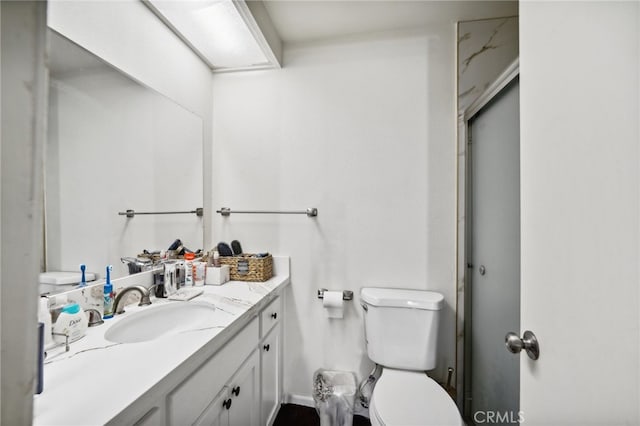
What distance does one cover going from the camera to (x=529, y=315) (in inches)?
26.5

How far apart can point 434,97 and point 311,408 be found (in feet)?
6.66

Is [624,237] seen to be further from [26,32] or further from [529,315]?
[26,32]

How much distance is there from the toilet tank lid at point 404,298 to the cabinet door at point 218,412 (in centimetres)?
82

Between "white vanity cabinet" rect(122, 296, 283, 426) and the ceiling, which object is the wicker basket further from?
the ceiling

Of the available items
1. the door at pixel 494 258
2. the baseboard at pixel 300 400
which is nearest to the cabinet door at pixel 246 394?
the baseboard at pixel 300 400

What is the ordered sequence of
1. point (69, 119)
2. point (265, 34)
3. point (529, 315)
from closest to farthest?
point (529, 315)
point (69, 119)
point (265, 34)

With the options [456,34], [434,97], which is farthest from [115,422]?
[456,34]

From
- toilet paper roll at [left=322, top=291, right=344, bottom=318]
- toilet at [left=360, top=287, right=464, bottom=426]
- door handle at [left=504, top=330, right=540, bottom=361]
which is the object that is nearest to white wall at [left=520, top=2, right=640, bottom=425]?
door handle at [left=504, top=330, right=540, bottom=361]

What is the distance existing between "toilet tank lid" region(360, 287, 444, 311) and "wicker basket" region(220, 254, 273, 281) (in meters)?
0.59

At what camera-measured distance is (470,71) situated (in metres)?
1.55

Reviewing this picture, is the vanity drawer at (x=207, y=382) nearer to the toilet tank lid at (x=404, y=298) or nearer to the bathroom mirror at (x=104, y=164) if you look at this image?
the bathroom mirror at (x=104, y=164)

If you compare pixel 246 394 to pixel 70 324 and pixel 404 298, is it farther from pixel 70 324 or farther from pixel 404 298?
pixel 404 298

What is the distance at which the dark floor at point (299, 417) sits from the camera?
5.08 feet

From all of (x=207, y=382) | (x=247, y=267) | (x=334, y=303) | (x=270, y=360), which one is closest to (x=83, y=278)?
(x=207, y=382)
